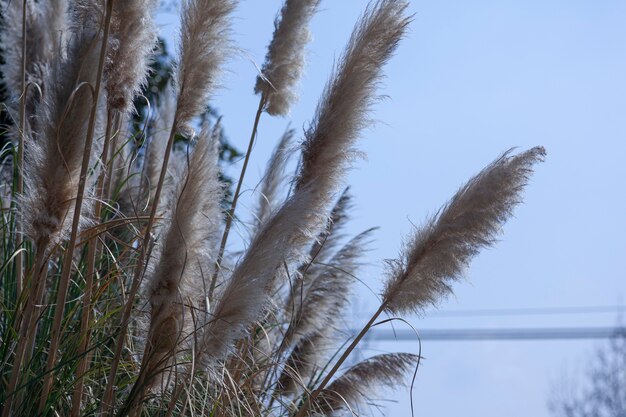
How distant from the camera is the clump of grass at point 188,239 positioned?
2596mm

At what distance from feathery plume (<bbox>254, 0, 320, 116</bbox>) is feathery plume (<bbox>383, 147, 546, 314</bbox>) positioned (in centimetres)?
87

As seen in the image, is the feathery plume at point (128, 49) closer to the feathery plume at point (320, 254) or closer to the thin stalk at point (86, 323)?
the thin stalk at point (86, 323)

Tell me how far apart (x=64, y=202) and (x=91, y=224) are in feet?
1.37

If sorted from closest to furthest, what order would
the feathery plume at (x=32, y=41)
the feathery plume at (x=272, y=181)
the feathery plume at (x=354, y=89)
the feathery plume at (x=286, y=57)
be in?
the feathery plume at (x=354, y=89)
the feathery plume at (x=286, y=57)
the feathery plume at (x=32, y=41)
the feathery plume at (x=272, y=181)

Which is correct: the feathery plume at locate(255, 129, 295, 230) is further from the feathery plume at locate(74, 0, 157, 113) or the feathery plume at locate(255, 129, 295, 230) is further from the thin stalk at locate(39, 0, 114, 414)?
the thin stalk at locate(39, 0, 114, 414)

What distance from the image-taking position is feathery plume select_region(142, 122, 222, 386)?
259cm

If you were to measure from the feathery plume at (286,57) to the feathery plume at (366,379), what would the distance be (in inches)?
38.1

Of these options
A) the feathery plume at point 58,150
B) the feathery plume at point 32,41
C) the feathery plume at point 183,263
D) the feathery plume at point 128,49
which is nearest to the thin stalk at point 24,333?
the feathery plume at point 58,150

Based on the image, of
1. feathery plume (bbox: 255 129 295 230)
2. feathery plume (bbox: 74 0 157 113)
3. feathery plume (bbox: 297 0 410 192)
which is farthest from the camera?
feathery plume (bbox: 255 129 295 230)

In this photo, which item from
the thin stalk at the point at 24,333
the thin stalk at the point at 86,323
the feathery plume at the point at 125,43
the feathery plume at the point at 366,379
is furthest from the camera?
the feathery plume at the point at 366,379

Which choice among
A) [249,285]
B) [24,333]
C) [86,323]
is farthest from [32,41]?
[249,285]

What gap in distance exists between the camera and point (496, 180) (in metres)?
2.92

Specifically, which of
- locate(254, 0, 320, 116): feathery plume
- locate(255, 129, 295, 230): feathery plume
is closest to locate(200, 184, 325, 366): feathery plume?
locate(254, 0, 320, 116): feathery plume

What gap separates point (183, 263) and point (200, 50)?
699 millimetres
